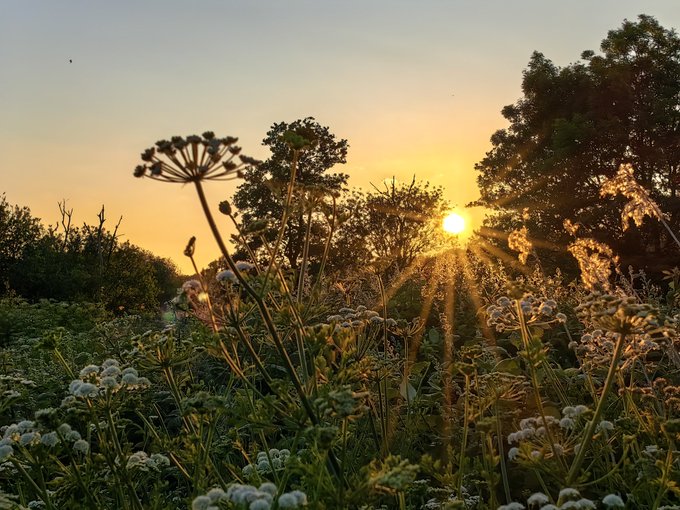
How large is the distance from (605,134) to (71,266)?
93.1 feet

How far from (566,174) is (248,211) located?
21.9 m

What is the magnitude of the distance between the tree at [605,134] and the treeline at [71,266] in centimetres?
2162

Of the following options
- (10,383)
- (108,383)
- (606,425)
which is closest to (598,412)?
(606,425)

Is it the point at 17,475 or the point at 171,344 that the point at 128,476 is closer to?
the point at 171,344

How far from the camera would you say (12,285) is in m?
33.2

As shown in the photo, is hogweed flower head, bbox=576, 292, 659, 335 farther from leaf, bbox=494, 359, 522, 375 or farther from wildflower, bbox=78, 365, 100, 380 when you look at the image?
leaf, bbox=494, 359, 522, 375

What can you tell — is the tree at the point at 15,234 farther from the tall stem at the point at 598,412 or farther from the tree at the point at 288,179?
the tall stem at the point at 598,412

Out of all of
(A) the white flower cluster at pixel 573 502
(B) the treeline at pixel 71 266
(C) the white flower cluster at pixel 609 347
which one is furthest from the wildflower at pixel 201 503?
(B) the treeline at pixel 71 266

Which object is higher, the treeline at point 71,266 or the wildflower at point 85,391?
the treeline at point 71,266

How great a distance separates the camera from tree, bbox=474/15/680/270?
30766 millimetres

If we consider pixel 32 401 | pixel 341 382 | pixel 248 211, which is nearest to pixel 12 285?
pixel 248 211

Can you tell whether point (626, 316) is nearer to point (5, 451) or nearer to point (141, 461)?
point (141, 461)

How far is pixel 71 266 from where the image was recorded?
32.1 metres

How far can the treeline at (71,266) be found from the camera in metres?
30.8
